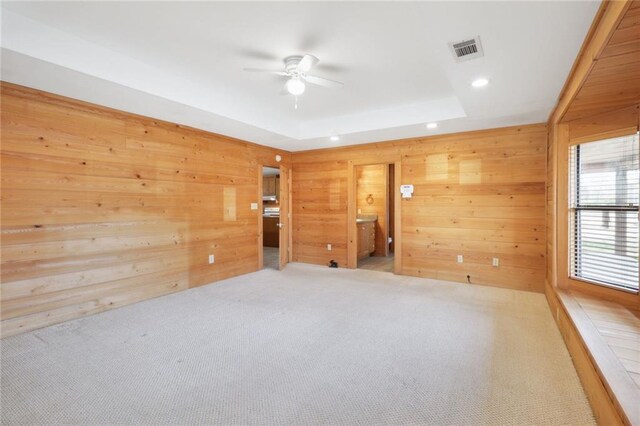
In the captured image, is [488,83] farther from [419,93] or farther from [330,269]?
[330,269]

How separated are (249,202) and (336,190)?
1.65m

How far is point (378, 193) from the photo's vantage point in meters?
7.11

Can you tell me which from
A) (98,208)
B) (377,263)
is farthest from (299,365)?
(377,263)

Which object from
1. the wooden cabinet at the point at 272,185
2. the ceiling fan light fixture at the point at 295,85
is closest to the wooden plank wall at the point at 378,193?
the wooden cabinet at the point at 272,185

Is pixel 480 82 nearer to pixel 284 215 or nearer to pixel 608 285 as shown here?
pixel 608 285

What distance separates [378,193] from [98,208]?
5.43 m

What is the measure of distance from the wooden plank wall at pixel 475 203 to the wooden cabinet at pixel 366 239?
1215 millimetres

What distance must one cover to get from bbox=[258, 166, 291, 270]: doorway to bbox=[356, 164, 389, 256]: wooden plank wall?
2037 mm

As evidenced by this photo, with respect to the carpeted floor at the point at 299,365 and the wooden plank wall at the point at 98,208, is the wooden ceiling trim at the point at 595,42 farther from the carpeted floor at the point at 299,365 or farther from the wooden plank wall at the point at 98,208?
the wooden plank wall at the point at 98,208

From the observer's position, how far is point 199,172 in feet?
14.4

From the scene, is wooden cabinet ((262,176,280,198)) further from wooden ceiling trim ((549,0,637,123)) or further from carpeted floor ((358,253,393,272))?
→ wooden ceiling trim ((549,0,637,123))

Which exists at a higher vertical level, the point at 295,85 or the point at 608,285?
the point at 295,85

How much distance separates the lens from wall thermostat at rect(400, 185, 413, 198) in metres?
4.93

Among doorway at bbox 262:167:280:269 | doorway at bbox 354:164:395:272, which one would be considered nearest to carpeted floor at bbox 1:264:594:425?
doorway at bbox 354:164:395:272
